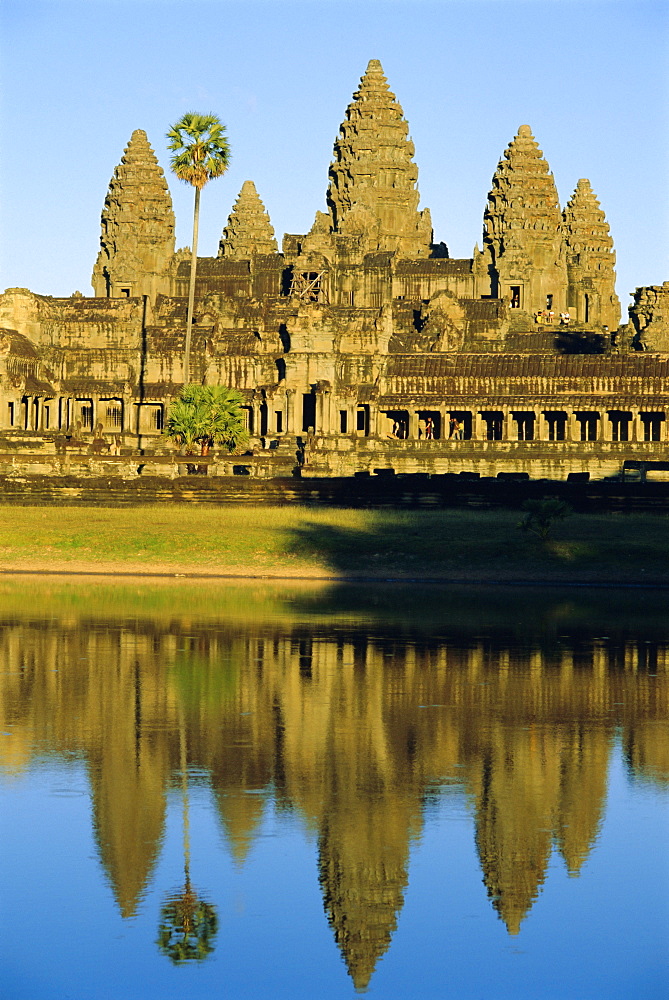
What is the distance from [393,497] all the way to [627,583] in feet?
51.0

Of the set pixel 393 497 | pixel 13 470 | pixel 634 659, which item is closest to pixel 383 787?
pixel 634 659

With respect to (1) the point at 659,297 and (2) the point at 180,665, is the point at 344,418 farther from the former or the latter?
(2) the point at 180,665

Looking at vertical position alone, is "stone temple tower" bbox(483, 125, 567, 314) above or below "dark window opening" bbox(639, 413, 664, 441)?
above

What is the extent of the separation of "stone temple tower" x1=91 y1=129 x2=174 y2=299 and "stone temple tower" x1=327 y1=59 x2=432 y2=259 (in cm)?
1509

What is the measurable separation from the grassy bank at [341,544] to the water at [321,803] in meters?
18.8

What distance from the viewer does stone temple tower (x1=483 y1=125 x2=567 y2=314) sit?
127m

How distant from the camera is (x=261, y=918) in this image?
15.7m

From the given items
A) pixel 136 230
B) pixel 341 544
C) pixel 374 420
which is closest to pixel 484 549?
pixel 341 544

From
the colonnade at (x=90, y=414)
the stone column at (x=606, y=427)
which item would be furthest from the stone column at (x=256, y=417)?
the stone column at (x=606, y=427)

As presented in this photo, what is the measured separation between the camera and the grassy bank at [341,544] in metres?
56.3

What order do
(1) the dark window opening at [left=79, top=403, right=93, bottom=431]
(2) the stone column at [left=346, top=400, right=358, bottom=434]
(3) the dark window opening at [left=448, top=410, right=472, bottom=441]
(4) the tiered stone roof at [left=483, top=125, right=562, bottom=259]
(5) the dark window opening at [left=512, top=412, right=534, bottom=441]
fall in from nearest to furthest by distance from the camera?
(5) the dark window opening at [left=512, top=412, right=534, bottom=441], (3) the dark window opening at [left=448, top=410, right=472, bottom=441], (2) the stone column at [left=346, top=400, right=358, bottom=434], (1) the dark window opening at [left=79, top=403, right=93, bottom=431], (4) the tiered stone roof at [left=483, top=125, right=562, bottom=259]

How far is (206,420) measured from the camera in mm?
90250

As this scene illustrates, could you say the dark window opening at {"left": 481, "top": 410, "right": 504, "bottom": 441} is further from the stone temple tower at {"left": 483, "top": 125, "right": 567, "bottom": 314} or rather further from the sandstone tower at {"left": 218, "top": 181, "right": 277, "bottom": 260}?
the sandstone tower at {"left": 218, "top": 181, "right": 277, "bottom": 260}

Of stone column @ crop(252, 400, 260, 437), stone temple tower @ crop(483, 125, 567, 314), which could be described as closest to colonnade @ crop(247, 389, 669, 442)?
stone column @ crop(252, 400, 260, 437)
